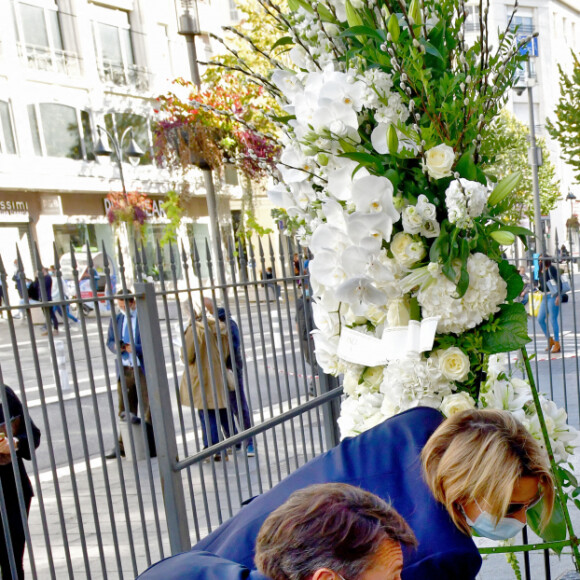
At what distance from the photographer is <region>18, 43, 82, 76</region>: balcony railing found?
2350 centimetres

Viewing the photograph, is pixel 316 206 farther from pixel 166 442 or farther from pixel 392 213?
pixel 166 442

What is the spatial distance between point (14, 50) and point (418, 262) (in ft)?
79.6

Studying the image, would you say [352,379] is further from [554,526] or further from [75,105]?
[75,105]

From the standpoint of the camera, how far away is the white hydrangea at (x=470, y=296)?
5.62ft

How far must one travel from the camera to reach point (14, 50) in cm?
2291

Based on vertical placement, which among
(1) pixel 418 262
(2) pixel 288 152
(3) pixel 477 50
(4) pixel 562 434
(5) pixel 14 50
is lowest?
(4) pixel 562 434

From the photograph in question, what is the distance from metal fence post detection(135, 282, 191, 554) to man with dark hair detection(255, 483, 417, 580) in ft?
6.22

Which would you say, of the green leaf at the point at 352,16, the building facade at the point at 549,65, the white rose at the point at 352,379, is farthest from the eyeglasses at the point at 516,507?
the building facade at the point at 549,65

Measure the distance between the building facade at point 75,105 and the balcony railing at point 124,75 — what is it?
0.13 feet

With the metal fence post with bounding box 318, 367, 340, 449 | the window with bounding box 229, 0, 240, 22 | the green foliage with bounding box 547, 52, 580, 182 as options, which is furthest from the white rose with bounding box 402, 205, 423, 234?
the window with bounding box 229, 0, 240, 22

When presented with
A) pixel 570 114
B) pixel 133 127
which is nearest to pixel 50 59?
pixel 133 127

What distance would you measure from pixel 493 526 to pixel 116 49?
28.1 m

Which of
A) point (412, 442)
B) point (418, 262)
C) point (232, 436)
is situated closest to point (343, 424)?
point (412, 442)

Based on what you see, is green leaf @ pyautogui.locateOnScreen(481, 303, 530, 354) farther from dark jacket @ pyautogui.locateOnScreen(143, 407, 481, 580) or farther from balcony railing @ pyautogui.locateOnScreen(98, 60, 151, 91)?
balcony railing @ pyautogui.locateOnScreen(98, 60, 151, 91)
